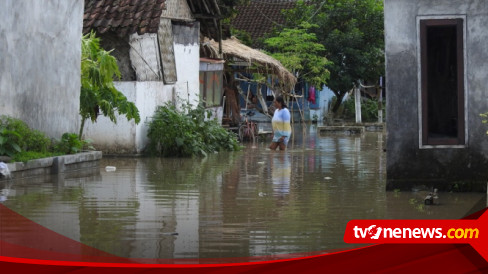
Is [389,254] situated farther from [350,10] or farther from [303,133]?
[350,10]

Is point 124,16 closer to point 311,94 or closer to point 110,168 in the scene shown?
point 110,168

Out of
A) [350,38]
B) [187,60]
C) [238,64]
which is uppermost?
[350,38]

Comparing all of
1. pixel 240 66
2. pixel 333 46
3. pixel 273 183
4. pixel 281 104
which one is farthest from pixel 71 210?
pixel 333 46

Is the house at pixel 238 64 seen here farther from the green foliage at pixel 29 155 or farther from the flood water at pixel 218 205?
the green foliage at pixel 29 155

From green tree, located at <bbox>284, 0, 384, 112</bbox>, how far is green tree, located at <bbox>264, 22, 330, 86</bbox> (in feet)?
4.64

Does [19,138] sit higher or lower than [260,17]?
lower

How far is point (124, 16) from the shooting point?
68.7 ft

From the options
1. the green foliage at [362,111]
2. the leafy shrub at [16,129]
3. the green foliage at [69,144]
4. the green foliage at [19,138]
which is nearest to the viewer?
the green foliage at [19,138]

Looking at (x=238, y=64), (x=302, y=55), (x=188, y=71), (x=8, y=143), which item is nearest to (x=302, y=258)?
(x=8, y=143)

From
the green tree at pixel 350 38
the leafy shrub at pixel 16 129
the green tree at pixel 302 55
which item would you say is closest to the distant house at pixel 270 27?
the green tree at pixel 350 38

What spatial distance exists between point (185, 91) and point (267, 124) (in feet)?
47.7

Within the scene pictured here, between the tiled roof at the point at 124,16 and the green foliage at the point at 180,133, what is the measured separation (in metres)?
2.20

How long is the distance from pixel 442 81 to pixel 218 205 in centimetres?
427

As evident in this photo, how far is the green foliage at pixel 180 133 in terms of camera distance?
20.7 metres
